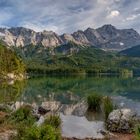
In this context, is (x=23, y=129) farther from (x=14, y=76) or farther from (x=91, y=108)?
(x=14, y=76)

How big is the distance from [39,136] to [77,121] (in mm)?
18587

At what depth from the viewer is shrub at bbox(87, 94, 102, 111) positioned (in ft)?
128

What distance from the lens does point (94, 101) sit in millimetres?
39688

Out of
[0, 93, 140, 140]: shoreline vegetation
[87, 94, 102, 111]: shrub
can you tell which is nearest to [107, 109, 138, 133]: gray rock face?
[0, 93, 140, 140]: shoreline vegetation

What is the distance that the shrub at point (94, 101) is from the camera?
128 feet

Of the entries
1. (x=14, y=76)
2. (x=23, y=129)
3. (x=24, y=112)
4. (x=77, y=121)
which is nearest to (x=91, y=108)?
(x=77, y=121)

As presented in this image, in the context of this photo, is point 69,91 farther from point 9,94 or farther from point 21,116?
point 21,116

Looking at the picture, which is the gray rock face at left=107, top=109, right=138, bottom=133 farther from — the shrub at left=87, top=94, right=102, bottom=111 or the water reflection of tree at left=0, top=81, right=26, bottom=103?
the water reflection of tree at left=0, top=81, right=26, bottom=103

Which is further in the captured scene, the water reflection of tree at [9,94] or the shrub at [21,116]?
the water reflection of tree at [9,94]

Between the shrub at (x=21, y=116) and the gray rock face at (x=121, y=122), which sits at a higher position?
the shrub at (x=21, y=116)

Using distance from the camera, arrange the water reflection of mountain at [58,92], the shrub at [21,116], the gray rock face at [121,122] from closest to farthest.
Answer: the gray rock face at [121,122], the shrub at [21,116], the water reflection of mountain at [58,92]

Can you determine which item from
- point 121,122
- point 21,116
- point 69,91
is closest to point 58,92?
point 69,91

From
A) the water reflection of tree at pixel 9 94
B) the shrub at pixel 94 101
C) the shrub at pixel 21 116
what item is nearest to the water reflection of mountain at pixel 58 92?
the water reflection of tree at pixel 9 94

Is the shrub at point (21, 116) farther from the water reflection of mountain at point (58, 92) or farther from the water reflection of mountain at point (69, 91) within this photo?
the water reflection of mountain at point (69, 91)
